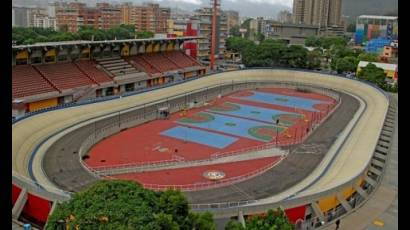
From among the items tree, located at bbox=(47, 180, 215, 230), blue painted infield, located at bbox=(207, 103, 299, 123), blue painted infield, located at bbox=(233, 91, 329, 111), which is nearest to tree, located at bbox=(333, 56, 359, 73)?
blue painted infield, located at bbox=(233, 91, 329, 111)

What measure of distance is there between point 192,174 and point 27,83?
31.9 meters

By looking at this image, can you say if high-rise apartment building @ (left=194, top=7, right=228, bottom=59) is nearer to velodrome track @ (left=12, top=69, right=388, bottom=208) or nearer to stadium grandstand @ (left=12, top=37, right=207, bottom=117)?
stadium grandstand @ (left=12, top=37, right=207, bottom=117)

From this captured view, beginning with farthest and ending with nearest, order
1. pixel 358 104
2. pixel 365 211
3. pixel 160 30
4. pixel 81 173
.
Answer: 1. pixel 160 30
2. pixel 358 104
3. pixel 81 173
4. pixel 365 211

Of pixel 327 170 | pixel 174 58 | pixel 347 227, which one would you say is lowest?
pixel 347 227

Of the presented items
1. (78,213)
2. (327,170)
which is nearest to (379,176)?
(327,170)

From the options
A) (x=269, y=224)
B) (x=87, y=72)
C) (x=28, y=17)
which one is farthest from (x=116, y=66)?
(x=28, y=17)

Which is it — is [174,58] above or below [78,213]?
above

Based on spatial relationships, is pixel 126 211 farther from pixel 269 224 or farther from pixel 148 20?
pixel 148 20

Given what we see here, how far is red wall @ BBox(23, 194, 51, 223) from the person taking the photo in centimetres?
2651

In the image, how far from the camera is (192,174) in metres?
36.5
